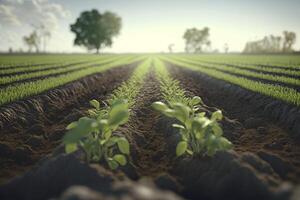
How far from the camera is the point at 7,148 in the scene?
4703 millimetres

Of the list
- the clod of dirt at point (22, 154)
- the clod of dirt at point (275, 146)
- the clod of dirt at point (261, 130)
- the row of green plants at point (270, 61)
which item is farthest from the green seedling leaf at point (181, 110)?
the row of green plants at point (270, 61)

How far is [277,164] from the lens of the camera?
12.1 ft

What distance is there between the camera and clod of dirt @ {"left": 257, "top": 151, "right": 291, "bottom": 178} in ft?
11.6

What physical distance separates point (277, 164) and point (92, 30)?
6499 cm

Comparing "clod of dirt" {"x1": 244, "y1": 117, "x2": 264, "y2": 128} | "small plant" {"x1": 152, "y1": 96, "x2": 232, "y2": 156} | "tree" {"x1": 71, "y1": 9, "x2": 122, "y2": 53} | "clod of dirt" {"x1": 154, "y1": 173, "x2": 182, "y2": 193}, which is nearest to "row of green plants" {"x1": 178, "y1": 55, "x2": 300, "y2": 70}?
"clod of dirt" {"x1": 244, "y1": 117, "x2": 264, "y2": 128}

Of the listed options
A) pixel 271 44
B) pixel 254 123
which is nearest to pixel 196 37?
pixel 271 44

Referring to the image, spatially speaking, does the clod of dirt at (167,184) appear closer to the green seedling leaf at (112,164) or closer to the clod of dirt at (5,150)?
the green seedling leaf at (112,164)

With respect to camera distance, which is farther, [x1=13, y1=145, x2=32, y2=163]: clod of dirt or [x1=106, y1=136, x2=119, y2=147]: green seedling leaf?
[x1=13, y1=145, x2=32, y2=163]: clod of dirt

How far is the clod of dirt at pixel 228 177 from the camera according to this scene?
280 centimetres

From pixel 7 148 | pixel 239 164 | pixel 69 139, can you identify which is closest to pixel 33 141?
pixel 7 148

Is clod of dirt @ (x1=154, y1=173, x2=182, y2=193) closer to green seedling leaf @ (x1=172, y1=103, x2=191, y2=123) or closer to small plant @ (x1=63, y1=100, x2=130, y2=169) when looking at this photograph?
small plant @ (x1=63, y1=100, x2=130, y2=169)

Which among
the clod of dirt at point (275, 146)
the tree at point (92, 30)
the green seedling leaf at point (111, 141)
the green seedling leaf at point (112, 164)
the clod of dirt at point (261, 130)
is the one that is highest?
the tree at point (92, 30)

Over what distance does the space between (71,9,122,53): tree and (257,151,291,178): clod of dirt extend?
6411 centimetres

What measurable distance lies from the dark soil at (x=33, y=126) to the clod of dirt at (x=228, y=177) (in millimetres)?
2323
